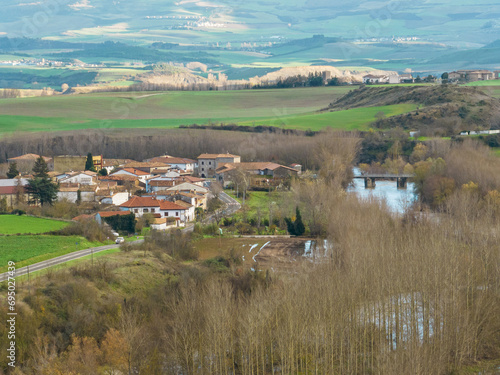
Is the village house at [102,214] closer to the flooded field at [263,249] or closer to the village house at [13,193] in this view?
the flooded field at [263,249]

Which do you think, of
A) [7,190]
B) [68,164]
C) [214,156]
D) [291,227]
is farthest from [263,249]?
[68,164]

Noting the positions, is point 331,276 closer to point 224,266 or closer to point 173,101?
point 224,266

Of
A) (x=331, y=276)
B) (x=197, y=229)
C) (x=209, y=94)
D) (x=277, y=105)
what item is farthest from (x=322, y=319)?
(x=209, y=94)

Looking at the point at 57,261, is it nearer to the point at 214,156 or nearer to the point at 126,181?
the point at 126,181

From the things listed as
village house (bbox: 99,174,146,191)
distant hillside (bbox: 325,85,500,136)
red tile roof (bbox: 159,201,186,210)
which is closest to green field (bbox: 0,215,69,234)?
red tile roof (bbox: 159,201,186,210)

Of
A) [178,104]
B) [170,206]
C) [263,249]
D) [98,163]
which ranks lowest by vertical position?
[263,249]

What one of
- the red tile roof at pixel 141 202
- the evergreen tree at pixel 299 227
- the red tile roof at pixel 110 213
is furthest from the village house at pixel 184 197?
the evergreen tree at pixel 299 227

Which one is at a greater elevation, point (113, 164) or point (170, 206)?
point (113, 164)
